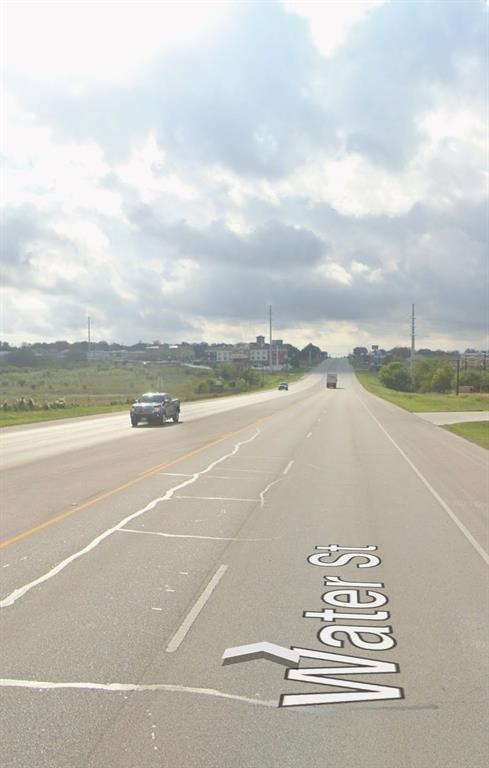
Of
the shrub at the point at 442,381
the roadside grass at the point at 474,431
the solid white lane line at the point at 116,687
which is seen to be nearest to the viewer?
the solid white lane line at the point at 116,687

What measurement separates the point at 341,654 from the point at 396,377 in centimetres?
14438

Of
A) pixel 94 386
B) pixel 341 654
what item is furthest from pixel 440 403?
pixel 341 654

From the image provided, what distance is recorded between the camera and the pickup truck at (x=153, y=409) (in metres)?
37.5

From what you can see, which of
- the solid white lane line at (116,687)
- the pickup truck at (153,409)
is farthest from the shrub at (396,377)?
the solid white lane line at (116,687)

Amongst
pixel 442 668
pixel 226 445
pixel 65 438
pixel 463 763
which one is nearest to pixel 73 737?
pixel 463 763

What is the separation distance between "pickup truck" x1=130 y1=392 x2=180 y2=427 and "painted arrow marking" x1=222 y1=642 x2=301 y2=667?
103 feet

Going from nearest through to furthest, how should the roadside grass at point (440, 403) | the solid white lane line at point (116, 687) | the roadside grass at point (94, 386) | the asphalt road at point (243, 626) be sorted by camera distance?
the asphalt road at point (243, 626) < the solid white lane line at point (116, 687) < the roadside grass at point (440, 403) < the roadside grass at point (94, 386)

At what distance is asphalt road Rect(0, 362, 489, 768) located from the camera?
479cm

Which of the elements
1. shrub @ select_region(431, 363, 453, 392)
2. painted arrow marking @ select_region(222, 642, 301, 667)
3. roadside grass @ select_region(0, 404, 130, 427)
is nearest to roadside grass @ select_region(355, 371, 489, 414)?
roadside grass @ select_region(0, 404, 130, 427)

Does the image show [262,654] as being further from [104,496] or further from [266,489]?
[266,489]

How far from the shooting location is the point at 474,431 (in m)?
35.8

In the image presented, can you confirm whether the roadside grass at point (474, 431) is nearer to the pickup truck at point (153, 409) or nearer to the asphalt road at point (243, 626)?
the pickup truck at point (153, 409)

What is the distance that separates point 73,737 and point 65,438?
25.5m

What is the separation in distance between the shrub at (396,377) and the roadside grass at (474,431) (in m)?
102
